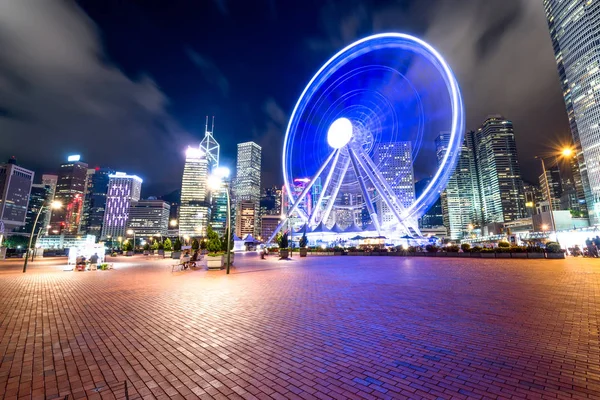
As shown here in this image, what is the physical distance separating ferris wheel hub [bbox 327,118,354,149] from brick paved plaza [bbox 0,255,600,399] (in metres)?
37.5

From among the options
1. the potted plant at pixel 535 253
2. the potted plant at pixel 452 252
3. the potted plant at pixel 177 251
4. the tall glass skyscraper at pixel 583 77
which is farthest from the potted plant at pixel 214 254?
the tall glass skyscraper at pixel 583 77

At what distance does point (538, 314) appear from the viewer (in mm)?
6137

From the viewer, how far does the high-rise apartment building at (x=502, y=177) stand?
595ft

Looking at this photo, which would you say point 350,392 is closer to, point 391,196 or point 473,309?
point 473,309

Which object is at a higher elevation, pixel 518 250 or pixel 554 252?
pixel 518 250

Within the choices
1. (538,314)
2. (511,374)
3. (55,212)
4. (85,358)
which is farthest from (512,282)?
(55,212)

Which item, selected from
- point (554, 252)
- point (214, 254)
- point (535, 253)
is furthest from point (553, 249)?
point (214, 254)

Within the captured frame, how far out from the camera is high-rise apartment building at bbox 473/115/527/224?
181375mm

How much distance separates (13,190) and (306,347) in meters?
186

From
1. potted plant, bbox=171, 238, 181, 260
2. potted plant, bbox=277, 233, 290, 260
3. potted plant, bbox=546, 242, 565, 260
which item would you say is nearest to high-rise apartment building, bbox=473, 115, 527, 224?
potted plant, bbox=546, 242, 565, 260

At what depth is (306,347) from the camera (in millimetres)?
4531

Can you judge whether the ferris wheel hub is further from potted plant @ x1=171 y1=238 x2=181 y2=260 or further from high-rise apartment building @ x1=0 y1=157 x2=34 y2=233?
high-rise apartment building @ x1=0 y1=157 x2=34 y2=233

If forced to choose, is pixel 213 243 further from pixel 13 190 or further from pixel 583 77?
pixel 13 190

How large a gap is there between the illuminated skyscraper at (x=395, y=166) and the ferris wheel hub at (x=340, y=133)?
16.5 ft
